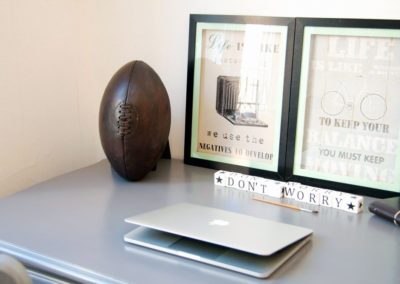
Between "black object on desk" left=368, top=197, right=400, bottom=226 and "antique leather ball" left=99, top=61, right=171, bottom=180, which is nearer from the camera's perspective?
"black object on desk" left=368, top=197, right=400, bottom=226

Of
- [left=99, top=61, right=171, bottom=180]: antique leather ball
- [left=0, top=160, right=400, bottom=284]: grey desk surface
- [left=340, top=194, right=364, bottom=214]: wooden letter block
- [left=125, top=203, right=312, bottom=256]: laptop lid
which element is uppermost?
[left=99, top=61, right=171, bottom=180]: antique leather ball

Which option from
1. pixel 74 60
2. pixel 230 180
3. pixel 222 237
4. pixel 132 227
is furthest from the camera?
pixel 74 60

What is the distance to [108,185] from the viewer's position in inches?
44.6

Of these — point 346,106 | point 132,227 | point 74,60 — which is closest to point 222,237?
point 132,227

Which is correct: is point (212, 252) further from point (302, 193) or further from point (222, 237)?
point (302, 193)

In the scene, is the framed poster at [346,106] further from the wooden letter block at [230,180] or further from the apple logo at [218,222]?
the apple logo at [218,222]

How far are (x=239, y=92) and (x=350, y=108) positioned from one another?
0.88 ft

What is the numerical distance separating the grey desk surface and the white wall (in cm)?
19

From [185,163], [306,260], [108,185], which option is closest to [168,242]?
[306,260]

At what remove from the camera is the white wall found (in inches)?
47.5

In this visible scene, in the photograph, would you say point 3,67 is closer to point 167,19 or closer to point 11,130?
point 11,130

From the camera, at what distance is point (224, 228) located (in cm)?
84

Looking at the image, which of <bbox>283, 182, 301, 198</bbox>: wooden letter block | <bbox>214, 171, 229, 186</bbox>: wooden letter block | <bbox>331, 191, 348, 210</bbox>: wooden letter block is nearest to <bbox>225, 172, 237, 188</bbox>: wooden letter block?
<bbox>214, 171, 229, 186</bbox>: wooden letter block

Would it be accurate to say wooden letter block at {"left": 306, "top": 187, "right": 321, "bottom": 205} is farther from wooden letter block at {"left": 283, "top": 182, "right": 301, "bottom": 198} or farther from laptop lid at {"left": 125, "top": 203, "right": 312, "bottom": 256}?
laptop lid at {"left": 125, "top": 203, "right": 312, "bottom": 256}
